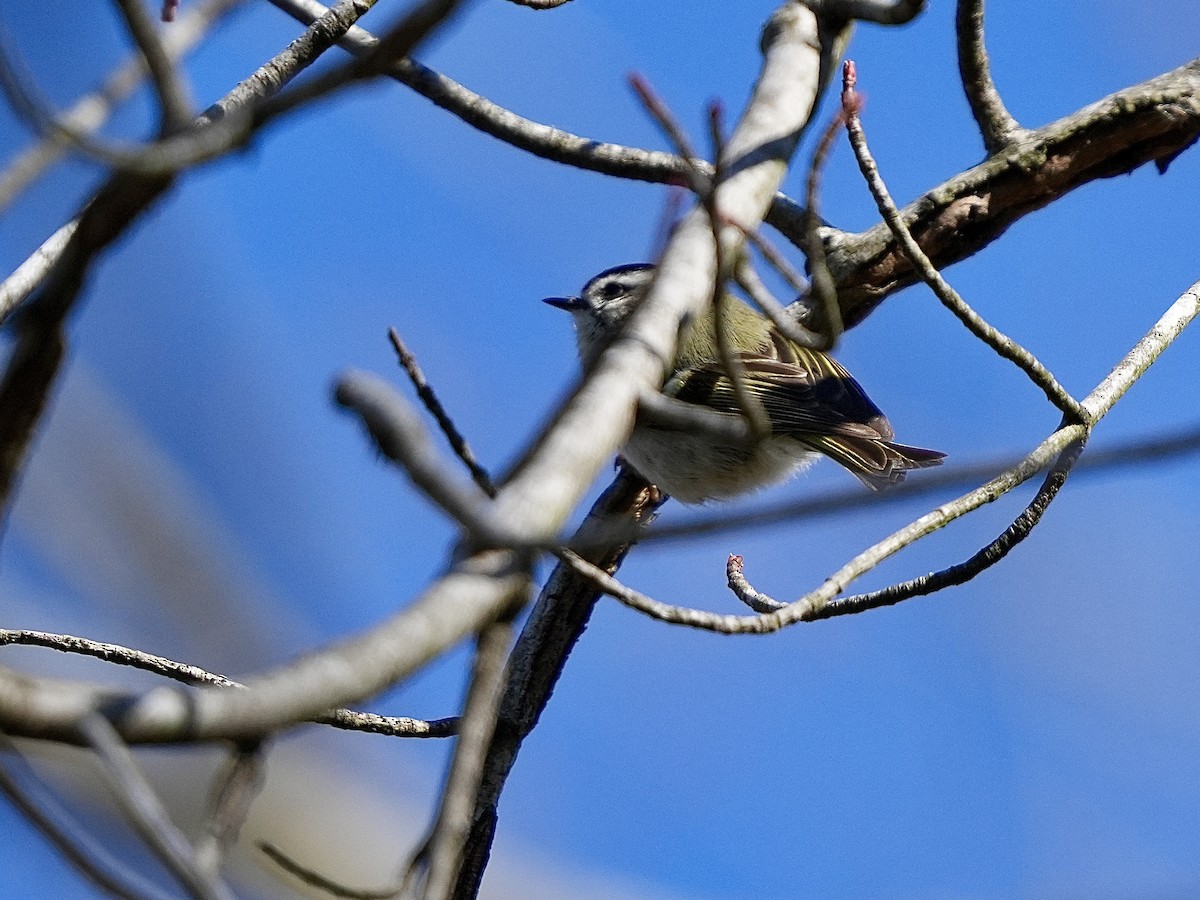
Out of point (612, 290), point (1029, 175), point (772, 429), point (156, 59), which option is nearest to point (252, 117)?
point (156, 59)

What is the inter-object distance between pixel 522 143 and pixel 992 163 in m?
1.28

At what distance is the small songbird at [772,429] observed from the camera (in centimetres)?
410

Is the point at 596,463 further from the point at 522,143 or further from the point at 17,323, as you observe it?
the point at 522,143

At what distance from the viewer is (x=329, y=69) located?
103 cm

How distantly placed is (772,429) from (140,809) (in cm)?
325

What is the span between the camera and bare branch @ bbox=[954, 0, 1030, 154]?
3.43 metres

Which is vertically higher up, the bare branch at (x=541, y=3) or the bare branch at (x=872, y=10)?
the bare branch at (x=541, y=3)

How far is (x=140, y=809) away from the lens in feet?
3.08

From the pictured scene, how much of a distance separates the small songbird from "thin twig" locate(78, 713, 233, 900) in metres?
2.95

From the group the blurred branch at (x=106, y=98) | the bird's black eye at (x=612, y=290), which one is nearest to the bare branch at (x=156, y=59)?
the blurred branch at (x=106, y=98)

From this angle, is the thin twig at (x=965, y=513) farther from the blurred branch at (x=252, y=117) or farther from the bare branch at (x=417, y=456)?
the blurred branch at (x=252, y=117)

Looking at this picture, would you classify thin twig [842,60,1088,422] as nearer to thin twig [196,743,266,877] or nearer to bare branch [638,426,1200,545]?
bare branch [638,426,1200,545]

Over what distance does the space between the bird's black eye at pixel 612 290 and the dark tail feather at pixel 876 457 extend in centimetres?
119

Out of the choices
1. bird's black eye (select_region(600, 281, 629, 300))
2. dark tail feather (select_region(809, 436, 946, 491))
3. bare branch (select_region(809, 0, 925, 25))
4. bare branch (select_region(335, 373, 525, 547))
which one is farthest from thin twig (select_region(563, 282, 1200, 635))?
bird's black eye (select_region(600, 281, 629, 300))
